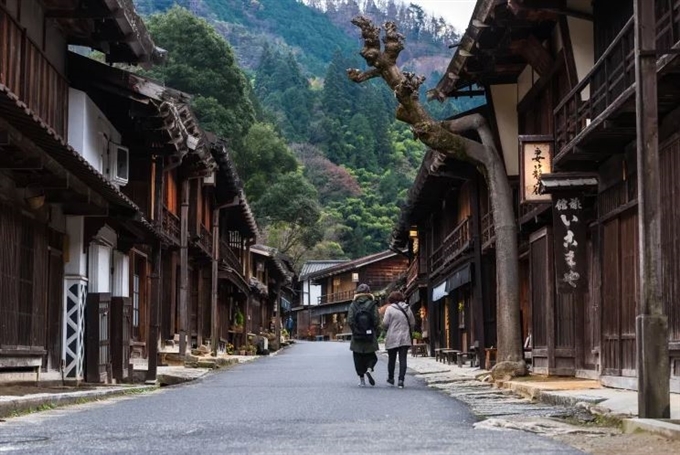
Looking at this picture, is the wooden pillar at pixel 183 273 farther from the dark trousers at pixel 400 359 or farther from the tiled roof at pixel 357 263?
the tiled roof at pixel 357 263

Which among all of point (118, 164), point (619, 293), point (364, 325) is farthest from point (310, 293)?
point (619, 293)

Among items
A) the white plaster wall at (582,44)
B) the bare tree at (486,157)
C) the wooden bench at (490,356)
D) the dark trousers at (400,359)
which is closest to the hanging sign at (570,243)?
the white plaster wall at (582,44)

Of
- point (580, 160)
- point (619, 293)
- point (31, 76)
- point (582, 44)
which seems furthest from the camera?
point (582, 44)

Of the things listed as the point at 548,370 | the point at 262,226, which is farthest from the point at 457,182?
the point at 262,226

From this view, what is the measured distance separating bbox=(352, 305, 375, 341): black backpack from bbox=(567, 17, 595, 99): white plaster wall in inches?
235

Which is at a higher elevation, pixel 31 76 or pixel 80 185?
pixel 31 76

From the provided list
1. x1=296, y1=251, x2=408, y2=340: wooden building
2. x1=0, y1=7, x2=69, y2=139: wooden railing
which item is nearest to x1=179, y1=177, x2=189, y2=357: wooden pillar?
x1=0, y1=7, x2=69, y2=139: wooden railing

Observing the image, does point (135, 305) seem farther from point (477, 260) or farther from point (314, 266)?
point (314, 266)

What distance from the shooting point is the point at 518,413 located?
43.3 ft

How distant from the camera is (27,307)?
18.2m

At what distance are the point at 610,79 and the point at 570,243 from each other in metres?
4.14

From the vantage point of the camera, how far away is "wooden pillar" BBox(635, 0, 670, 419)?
32.9 ft

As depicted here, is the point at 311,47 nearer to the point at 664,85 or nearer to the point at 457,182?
the point at 457,182

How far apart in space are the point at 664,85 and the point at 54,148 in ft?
27.4
